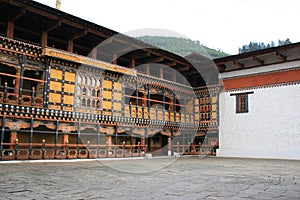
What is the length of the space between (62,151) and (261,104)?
12.4 meters

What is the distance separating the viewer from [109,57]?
17.4m

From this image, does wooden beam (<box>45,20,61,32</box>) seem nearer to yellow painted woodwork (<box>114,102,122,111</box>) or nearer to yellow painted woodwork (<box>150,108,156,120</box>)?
yellow painted woodwork (<box>114,102,122,111</box>)

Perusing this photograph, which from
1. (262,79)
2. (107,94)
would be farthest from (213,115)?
(107,94)

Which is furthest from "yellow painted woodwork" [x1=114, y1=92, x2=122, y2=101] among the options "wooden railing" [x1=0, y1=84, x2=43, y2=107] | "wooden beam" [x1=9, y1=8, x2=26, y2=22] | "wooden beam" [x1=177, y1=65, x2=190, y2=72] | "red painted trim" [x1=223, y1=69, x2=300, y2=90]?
"red painted trim" [x1=223, y1=69, x2=300, y2=90]

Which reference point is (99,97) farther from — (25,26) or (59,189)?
(59,189)

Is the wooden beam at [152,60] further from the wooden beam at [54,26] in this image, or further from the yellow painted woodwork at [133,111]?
the wooden beam at [54,26]

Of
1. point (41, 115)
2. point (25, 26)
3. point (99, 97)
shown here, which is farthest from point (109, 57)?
point (41, 115)

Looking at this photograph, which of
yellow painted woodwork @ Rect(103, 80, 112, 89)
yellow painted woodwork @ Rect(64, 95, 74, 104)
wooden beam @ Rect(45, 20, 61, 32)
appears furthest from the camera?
yellow painted woodwork @ Rect(103, 80, 112, 89)

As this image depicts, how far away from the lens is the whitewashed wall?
17328 mm

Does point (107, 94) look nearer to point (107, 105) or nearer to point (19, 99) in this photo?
point (107, 105)

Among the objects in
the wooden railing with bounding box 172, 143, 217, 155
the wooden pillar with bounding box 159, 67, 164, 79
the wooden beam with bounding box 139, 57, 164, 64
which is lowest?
the wooden railing with bounding box 172, 143, 217, 155

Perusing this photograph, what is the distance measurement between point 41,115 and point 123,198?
30.8 feet

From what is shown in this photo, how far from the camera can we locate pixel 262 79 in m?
18.8

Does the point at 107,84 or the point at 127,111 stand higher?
the point at 107,84
